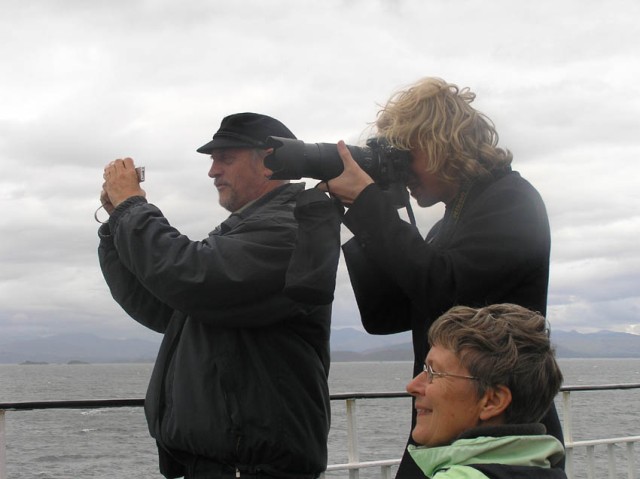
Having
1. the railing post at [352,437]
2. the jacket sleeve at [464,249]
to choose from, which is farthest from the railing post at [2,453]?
the jacket sleeve at [464,249]

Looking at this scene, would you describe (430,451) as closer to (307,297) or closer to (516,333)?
(516,333)

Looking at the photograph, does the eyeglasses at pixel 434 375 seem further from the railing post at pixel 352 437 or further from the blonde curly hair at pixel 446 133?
the railing post at pixel 352 437

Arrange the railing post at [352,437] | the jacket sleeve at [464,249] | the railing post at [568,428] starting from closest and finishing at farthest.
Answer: the jacket sleeve at [464,249]
the railing post at [352,437]
the railing post at [568,428]

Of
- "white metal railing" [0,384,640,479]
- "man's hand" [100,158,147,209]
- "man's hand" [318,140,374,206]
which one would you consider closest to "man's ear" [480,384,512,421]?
"man's hand" [318,140,374,206]

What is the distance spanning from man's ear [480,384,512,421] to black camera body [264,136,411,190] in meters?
0.73

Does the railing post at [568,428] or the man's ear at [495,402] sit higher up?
the man's ear at [495,402]

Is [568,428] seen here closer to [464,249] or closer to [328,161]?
[464,249]

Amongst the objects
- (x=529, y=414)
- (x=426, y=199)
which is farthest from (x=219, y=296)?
(x=529, y=414)

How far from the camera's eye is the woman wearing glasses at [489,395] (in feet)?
5.18

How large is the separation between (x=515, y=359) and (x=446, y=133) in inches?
29.4

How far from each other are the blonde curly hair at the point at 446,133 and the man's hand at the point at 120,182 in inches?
37.3

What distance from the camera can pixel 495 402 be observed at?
1667mm

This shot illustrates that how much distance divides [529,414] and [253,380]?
43.7 inches

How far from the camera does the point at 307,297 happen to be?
2096mm
